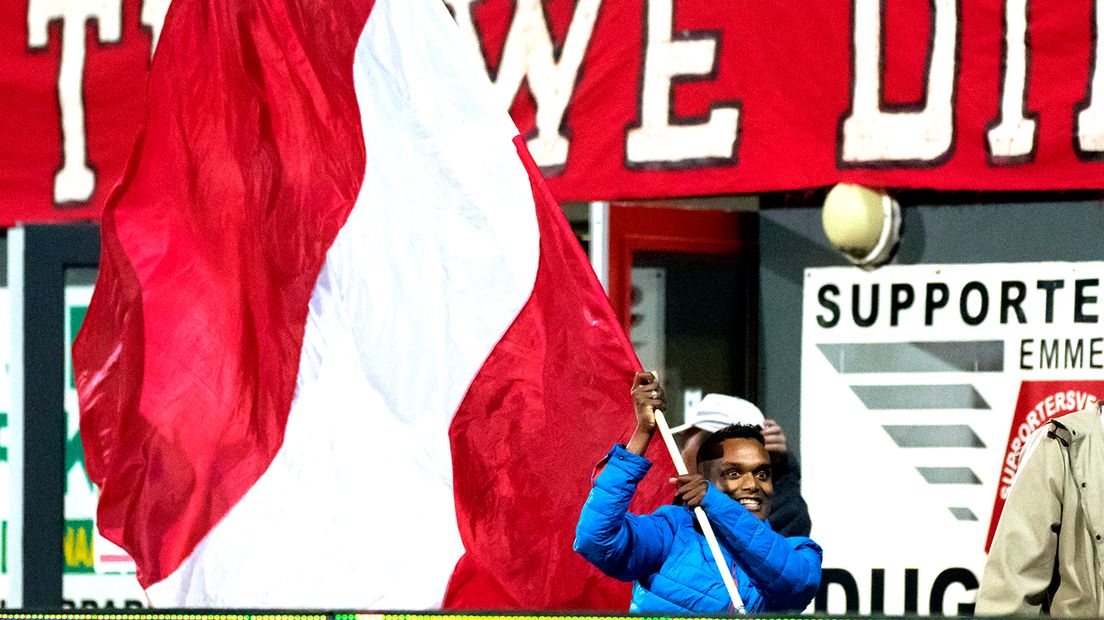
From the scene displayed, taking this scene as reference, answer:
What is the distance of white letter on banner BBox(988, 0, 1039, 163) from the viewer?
21.9ft

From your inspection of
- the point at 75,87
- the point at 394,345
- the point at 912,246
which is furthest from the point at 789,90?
the point at 75,87

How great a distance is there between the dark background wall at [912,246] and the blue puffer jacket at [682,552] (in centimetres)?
269

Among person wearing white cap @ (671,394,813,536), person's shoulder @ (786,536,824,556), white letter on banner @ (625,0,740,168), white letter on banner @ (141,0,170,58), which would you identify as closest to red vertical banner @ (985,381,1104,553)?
person wearing white cap @ (671,394,813,536)

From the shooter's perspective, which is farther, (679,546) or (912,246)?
(912,246)

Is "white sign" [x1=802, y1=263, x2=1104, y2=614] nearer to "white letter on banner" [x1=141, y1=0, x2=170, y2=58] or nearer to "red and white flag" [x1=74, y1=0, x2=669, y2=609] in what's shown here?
"red and white flag" [x1=74, y1=0, x2=669, y2=609]

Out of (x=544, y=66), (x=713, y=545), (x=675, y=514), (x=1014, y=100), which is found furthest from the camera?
(x=544, y=66)

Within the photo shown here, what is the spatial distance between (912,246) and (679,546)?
2914mm

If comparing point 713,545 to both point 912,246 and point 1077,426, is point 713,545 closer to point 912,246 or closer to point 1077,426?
point 1077,426

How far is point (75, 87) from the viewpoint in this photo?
8.28m

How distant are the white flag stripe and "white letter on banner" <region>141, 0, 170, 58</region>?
3.05m

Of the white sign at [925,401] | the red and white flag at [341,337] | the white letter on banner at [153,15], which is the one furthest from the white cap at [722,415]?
the white letter on banner at [153,15]

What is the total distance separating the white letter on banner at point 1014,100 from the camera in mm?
6676

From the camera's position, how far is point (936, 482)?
7000 mm

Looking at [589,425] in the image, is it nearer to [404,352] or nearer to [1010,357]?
[404,352]
